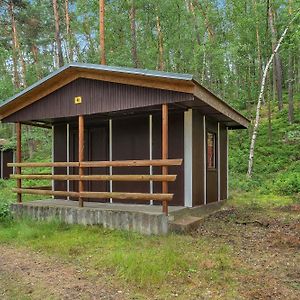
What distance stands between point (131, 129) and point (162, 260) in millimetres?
4689

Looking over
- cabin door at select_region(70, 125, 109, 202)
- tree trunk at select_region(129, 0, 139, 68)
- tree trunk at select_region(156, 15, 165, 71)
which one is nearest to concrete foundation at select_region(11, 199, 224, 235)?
cabin door at select_region(70, 125, 109, 202)

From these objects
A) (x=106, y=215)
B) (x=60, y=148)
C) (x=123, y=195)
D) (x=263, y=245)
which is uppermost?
(x=60, y=148)

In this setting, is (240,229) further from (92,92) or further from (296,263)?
(92,92)

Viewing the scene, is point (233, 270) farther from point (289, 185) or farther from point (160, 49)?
point (160, 49)

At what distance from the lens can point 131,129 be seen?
9.50 metres

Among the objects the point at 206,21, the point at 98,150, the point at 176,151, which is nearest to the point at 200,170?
the point at 176,151

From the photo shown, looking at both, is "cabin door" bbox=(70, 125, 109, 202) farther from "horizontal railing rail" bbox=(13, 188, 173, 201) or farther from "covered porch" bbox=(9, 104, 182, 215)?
"horizontal railing rail" bbox=(13, 188, 173, 201)

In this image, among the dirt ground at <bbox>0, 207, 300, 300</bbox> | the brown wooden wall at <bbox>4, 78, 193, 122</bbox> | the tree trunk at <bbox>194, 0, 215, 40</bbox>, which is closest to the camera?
the dirt ground at <bbox>0, 207, 300, 300</bbox>

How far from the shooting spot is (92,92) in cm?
848

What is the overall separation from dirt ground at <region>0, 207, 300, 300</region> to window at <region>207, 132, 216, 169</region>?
93.9 inches

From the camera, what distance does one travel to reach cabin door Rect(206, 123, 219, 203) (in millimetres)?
9878

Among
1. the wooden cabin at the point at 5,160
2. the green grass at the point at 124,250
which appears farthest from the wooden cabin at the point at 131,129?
A: the wooden cabin at the point at 5,160

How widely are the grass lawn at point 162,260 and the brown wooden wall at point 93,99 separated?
103 inches

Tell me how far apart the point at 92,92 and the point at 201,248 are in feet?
14.1
